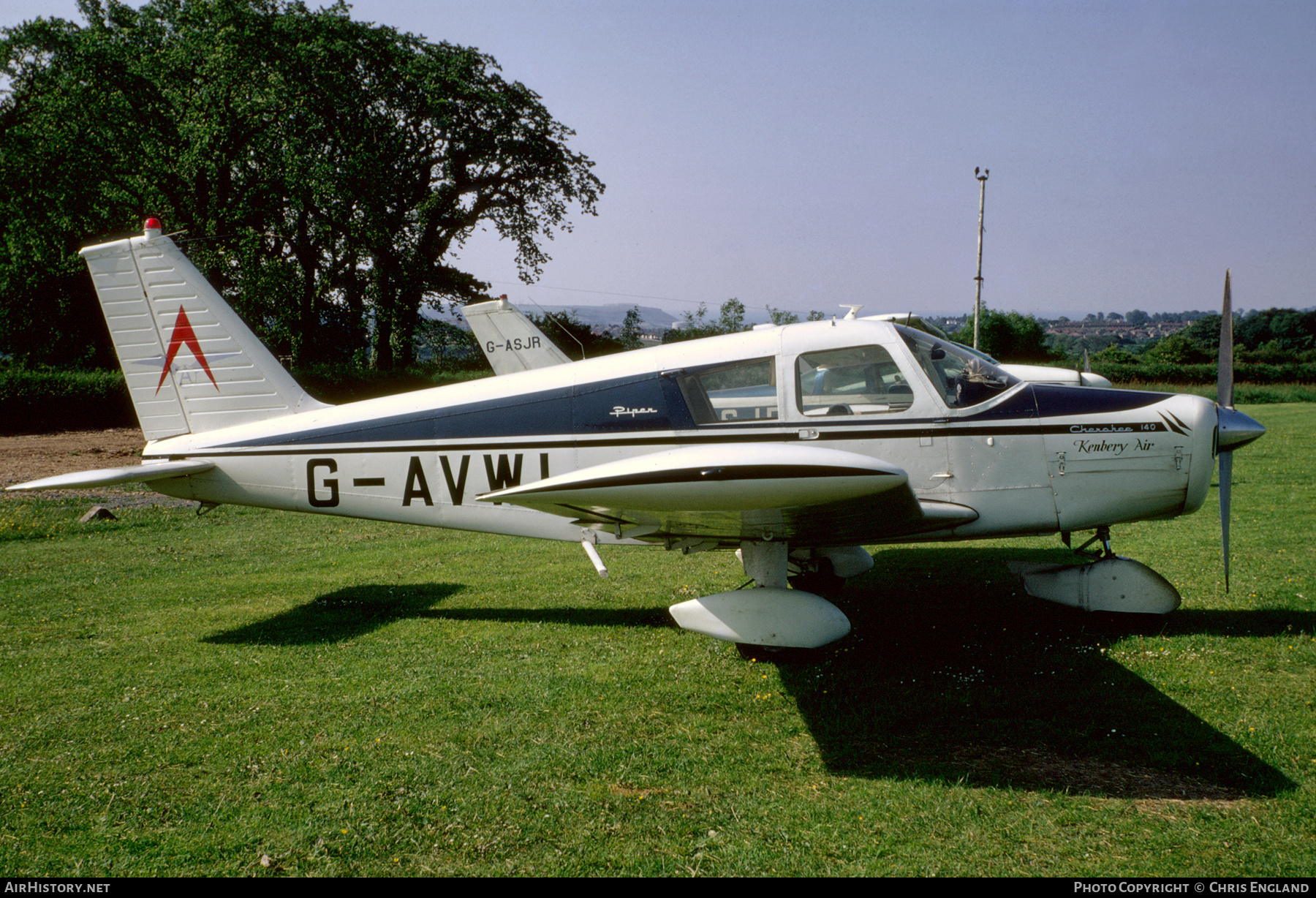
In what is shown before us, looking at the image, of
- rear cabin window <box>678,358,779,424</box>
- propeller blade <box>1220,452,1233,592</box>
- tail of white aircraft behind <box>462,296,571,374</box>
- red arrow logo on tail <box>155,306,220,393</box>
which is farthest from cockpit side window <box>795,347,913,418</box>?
tail of white aircraft behind <box>462,296,571,374</box>

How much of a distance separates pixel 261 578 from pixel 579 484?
6105mm

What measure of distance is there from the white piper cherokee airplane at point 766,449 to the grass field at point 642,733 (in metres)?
0.65

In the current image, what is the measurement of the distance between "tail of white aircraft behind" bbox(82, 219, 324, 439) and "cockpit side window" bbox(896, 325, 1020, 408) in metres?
5.17

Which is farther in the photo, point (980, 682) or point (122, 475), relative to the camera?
point (122, 475)

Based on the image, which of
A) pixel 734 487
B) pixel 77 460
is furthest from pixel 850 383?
pixel 77 460

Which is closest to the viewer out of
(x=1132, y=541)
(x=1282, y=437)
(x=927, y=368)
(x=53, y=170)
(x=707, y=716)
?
(x=707, y=716)

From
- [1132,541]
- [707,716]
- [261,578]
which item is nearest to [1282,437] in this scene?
[1132,541]

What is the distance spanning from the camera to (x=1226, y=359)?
625 centimetres

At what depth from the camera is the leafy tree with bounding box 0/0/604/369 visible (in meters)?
27.2

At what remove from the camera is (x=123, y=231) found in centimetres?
2950

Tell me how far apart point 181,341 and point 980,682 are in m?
6.97

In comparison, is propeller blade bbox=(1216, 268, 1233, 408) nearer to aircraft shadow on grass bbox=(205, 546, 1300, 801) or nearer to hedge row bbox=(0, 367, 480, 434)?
aircraft shadow on grass bbox=(205, 546, 1300, 801)

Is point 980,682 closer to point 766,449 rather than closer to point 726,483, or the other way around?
point 766,449
